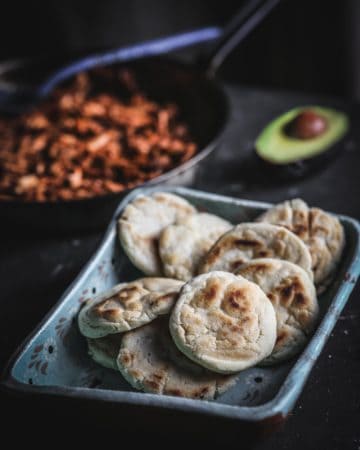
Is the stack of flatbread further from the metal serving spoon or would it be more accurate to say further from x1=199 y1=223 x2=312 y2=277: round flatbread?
the metal serving spoon

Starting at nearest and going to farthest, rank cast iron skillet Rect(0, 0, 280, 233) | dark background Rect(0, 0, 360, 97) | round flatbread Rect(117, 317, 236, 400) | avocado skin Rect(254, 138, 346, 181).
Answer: round flatbread Rect(117, 317, 236, 400) < cast iron skillet Rect(0, 0, 280, 233) < avocado skin Rect(254, 138, 346, 181) < dark background Rect(0, 0, 360, 97)

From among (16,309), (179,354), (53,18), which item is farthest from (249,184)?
(53,18)

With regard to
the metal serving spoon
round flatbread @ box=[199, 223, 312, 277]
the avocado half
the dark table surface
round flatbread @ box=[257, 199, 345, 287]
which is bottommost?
the dark table surface

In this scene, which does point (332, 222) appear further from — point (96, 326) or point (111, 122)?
point (111, 122)

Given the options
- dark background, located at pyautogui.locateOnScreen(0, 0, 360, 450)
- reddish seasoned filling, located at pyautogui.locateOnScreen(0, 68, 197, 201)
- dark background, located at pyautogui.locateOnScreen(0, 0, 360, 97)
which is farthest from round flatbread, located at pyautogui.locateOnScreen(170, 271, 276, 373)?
dark background, located at pyautogui.locateOnScreen(0, 0, 360, 97)

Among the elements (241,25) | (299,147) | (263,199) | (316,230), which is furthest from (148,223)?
(241,25)

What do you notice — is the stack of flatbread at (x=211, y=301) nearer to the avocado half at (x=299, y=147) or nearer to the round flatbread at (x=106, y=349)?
the round flatbread at (x=106, y=349)
